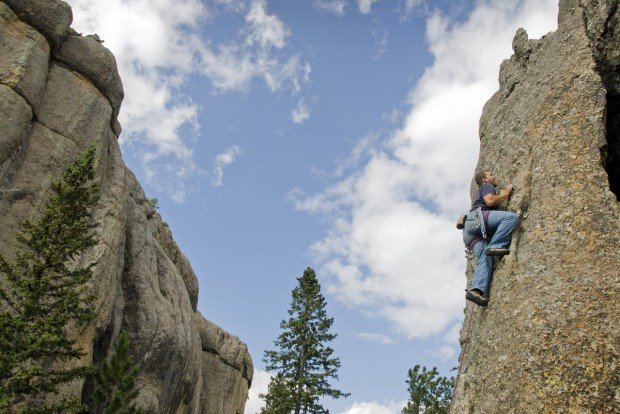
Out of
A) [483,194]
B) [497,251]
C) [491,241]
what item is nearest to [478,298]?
[497,251]

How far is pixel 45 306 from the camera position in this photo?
55.2 ft

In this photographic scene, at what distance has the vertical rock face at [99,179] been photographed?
1884 centimetres

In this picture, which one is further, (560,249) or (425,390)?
(425,390)

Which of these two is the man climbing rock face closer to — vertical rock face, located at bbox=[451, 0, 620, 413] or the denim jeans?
the denim jeans

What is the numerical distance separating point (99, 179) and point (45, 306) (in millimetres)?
6431

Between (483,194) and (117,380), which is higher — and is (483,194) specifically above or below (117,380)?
above

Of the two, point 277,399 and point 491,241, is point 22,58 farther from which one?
point 277,399

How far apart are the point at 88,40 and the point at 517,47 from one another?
20.4m

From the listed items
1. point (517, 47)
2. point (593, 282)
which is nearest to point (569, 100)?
point (593, 282)

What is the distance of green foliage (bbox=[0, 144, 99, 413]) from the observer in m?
14.4

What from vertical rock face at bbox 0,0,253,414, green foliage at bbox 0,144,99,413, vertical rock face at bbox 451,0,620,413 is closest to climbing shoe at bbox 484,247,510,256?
vertical rock face at bbox 451,0,620,413

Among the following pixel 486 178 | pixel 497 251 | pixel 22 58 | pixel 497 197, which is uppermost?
pixel 22 58

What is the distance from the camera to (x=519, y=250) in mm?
9625

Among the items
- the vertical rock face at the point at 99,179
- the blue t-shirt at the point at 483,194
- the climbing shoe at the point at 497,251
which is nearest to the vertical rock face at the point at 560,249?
the climbing shoe at the point at 497,251
